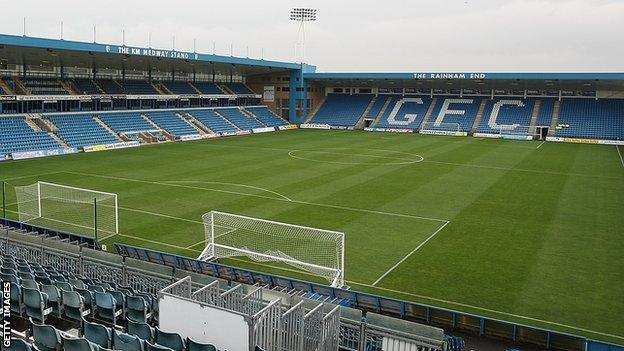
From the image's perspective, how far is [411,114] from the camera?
66250 mm

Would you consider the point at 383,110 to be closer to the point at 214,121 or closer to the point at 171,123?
the point at 214,121

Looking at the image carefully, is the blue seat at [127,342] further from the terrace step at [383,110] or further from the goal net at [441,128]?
the terrace step at [383,110]

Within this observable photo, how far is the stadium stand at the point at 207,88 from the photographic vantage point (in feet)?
209

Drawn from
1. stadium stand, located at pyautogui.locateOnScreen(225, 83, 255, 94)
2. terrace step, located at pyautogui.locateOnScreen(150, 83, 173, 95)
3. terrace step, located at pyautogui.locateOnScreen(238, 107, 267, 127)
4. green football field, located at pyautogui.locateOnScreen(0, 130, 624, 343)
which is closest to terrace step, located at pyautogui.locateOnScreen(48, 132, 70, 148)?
green football field, located at pyautogui.locateOnScreen(0, 130, 624, 343)

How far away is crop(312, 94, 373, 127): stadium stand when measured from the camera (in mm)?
68625

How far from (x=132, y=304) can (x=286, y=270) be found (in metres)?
7.40

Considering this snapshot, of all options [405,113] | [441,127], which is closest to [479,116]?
[441,127]

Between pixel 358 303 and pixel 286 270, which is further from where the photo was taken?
pixel 286 270

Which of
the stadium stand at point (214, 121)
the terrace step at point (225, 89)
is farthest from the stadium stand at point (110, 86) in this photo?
the terrace step at point (225, 89)

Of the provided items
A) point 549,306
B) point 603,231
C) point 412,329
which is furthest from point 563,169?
point 412,329

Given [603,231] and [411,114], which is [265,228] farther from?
[411,114]

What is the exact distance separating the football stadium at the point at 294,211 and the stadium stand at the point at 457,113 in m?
0.24

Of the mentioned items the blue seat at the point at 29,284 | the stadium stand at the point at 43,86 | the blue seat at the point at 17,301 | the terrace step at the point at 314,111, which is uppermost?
the stadium stand at the point at 43,86

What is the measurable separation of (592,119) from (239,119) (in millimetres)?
38055
